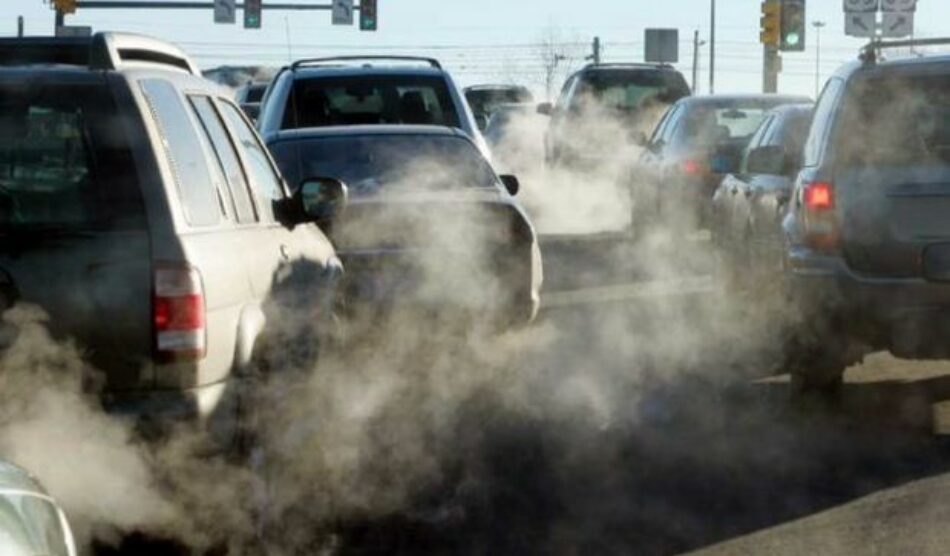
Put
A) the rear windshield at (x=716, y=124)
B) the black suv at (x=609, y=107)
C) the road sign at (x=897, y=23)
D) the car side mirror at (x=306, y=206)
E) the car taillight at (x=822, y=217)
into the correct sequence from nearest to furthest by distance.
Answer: the car side mirror at (x=306, y=206), the car taillight at (x=822, y=217), the rear windshield at (x=716, y=124), the black suv at (x=609, y=107), the road sign at (x=897, y=23)

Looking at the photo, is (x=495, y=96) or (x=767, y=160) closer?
(x=767, y=160)

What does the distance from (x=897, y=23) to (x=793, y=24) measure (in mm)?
8179

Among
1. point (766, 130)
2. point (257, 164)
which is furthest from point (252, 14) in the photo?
point (257, 164)

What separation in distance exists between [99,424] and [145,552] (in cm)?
59

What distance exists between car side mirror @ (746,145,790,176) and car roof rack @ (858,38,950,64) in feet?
3.43

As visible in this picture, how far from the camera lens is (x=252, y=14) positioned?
58.2 metres

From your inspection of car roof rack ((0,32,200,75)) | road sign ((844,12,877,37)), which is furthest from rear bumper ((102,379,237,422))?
road sign ((844,12,877,37))

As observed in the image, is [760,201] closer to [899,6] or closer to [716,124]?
[716,124]

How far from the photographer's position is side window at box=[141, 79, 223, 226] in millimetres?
7055

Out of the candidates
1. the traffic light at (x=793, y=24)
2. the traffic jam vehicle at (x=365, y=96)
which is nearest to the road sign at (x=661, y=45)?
the traffic light at (x=793, y=24)

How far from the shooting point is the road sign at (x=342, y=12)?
57656 mm

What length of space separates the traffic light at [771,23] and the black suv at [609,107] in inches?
359

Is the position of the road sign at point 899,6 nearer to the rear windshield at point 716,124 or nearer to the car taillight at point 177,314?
the rear windshield at point 716,124

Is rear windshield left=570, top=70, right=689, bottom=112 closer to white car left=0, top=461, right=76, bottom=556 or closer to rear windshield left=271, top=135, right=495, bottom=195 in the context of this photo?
rear windshield left=271, top=135, right=495, bottom=195
